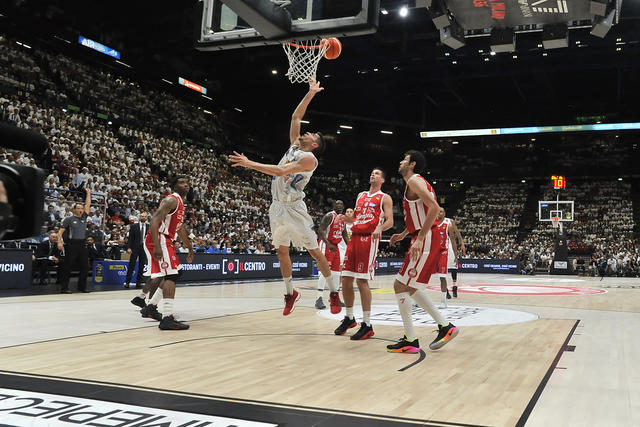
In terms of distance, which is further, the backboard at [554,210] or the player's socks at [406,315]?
the backboard at [554,210]

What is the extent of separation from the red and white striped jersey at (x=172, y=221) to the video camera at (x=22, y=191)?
5.28 m

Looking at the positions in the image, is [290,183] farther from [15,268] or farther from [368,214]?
[15,268]

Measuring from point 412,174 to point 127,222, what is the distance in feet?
46.2

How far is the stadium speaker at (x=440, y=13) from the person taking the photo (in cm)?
778

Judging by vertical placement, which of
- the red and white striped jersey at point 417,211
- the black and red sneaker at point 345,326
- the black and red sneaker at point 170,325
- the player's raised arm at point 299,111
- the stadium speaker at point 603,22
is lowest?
the black and red sneaker at point 170,325

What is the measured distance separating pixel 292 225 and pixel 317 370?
7.32ft

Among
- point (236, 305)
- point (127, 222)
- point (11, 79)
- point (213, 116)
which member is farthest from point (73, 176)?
point (213, 116)

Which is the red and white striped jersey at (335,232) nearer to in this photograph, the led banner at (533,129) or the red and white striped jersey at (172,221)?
the red and white striped jersey at (172,221)

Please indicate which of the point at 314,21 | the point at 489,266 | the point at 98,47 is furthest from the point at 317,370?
the point at 489,266

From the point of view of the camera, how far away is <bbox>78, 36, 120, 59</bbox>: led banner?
22533mm

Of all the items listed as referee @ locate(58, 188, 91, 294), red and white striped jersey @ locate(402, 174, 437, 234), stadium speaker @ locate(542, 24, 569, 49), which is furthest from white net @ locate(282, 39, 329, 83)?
referee @ locate(58, 188, 91, 294)

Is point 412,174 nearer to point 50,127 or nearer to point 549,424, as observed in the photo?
point 549,424

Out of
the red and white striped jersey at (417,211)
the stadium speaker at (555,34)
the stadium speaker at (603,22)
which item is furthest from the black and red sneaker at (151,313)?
the stadium speaker at (603,22)

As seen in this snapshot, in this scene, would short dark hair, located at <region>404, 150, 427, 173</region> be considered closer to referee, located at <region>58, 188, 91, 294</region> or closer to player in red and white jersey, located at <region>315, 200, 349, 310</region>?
player in red and white jersey, located at <region>315, 200, 349, 310</region>
